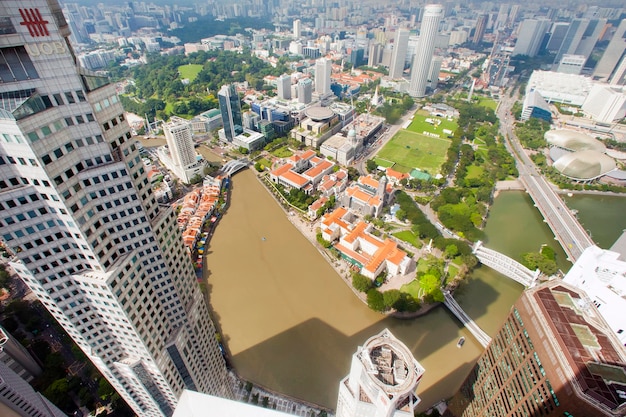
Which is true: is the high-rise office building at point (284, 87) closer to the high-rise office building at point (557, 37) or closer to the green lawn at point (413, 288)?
the green lawn at point (413, 288)

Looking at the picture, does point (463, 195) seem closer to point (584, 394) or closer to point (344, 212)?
point (344, 212)

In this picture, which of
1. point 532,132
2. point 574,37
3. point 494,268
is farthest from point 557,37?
point 494,268

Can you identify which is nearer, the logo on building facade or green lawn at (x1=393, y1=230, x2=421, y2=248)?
the logo on building facade

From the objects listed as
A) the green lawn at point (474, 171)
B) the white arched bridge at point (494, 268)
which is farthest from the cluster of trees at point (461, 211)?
the green lawn at point (474, 171)

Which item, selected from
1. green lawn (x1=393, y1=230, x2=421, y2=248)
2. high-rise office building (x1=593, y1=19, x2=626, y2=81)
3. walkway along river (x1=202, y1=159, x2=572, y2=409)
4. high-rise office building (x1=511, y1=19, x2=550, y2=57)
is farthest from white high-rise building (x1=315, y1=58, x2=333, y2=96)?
high-rise office building (x1=511, y1=19, x2=550, y2=57)

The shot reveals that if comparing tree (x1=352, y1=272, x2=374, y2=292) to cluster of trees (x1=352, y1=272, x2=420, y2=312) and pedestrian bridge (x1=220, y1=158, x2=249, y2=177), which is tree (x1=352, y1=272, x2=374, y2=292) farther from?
pedestrian bridge (x1=220, y1=158, x2=249, y2=177)
